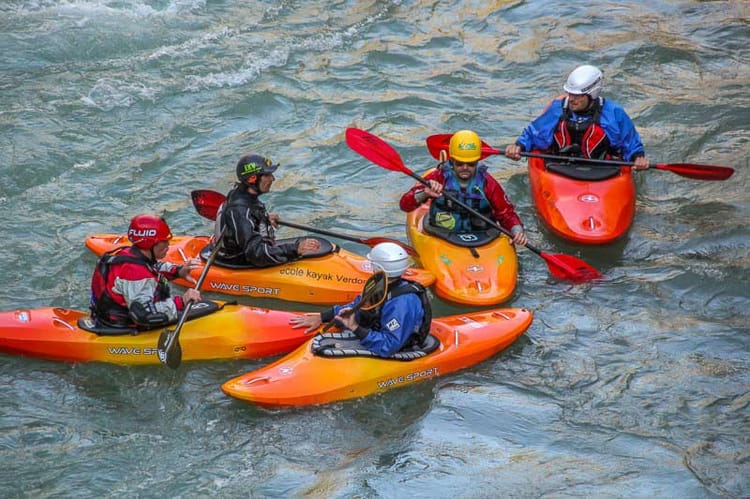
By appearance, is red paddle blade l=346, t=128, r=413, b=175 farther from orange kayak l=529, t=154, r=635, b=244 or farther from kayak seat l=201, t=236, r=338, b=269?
orange kayak l=529, t=154, r=635, b=244

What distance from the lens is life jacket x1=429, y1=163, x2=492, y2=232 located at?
8547 mm

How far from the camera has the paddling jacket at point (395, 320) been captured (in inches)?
268

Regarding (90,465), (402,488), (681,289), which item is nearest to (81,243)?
(90,465)

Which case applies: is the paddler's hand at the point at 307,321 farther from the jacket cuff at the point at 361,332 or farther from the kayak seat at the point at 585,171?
the kayak seat at the point at 585,171

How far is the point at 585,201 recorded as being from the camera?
905 centimetres

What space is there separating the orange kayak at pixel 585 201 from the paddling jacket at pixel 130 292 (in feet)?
12.0

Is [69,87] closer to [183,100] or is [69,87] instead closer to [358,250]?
[183,100]

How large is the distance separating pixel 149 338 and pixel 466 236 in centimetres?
Result: 282

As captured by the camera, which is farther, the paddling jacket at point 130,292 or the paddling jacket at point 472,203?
the paddling jacket at point 472,203

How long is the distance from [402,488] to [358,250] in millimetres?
3482

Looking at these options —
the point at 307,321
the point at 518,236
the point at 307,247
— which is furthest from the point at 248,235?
the point at 518,236

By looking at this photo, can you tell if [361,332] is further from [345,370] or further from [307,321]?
[307,321]

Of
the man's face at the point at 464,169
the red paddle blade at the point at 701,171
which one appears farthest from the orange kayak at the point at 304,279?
the red paddle blade at the point at 701,171

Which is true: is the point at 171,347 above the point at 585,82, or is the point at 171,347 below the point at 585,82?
below
